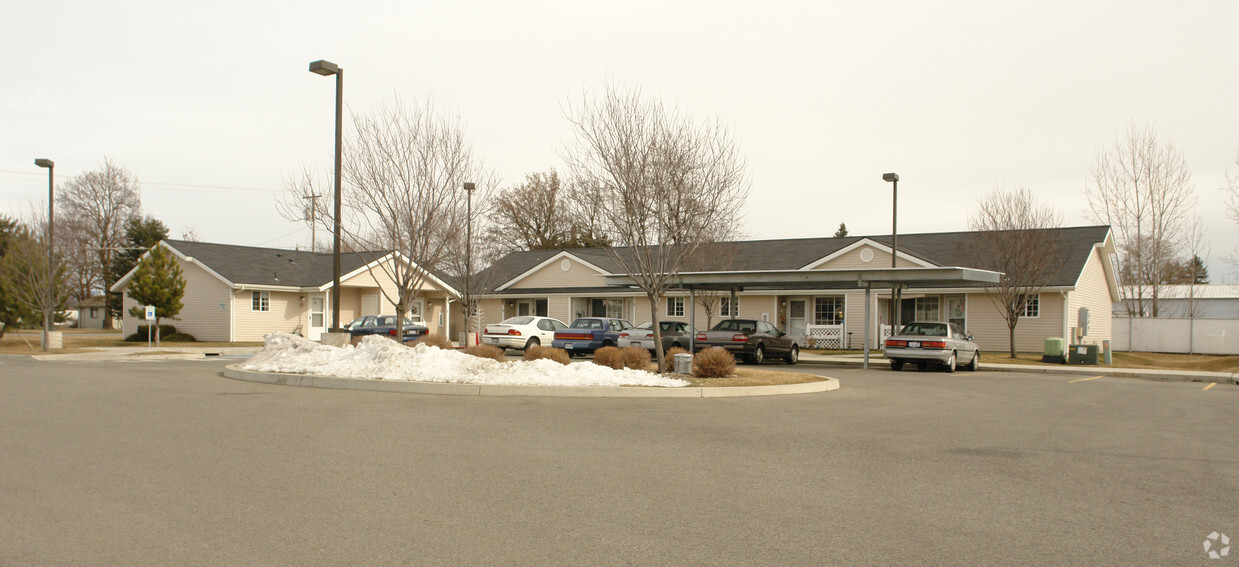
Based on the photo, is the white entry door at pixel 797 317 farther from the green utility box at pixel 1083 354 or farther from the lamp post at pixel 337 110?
the lamp post at pixel 337 110

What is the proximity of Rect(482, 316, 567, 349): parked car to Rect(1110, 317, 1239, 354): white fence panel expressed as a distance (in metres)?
27.0

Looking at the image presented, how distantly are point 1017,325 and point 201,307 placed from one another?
35.5m

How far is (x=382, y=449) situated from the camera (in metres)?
9.06

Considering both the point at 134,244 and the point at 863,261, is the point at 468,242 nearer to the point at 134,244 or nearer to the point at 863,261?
the point at 863,261

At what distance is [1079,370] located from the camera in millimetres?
25812

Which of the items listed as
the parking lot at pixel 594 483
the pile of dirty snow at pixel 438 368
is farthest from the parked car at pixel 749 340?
the parking lot at pixel 594 483

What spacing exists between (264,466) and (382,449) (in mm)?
1313

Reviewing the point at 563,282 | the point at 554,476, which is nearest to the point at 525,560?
the point at 554,476

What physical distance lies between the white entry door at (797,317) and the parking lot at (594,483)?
24250 mm

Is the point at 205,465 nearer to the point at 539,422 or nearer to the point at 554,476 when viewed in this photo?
the point at 554,476

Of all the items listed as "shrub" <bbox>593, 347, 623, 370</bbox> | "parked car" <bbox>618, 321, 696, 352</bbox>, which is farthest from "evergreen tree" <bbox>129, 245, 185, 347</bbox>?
"shrub" <bbox>593, 347, 623, 370</bbox>

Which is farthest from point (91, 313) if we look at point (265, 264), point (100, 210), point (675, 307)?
point (675, 307)

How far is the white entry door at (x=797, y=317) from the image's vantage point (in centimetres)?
3809

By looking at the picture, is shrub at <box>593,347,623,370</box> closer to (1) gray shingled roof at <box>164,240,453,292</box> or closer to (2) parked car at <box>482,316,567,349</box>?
(2) parked car at <box>482,316,567,349</box>
